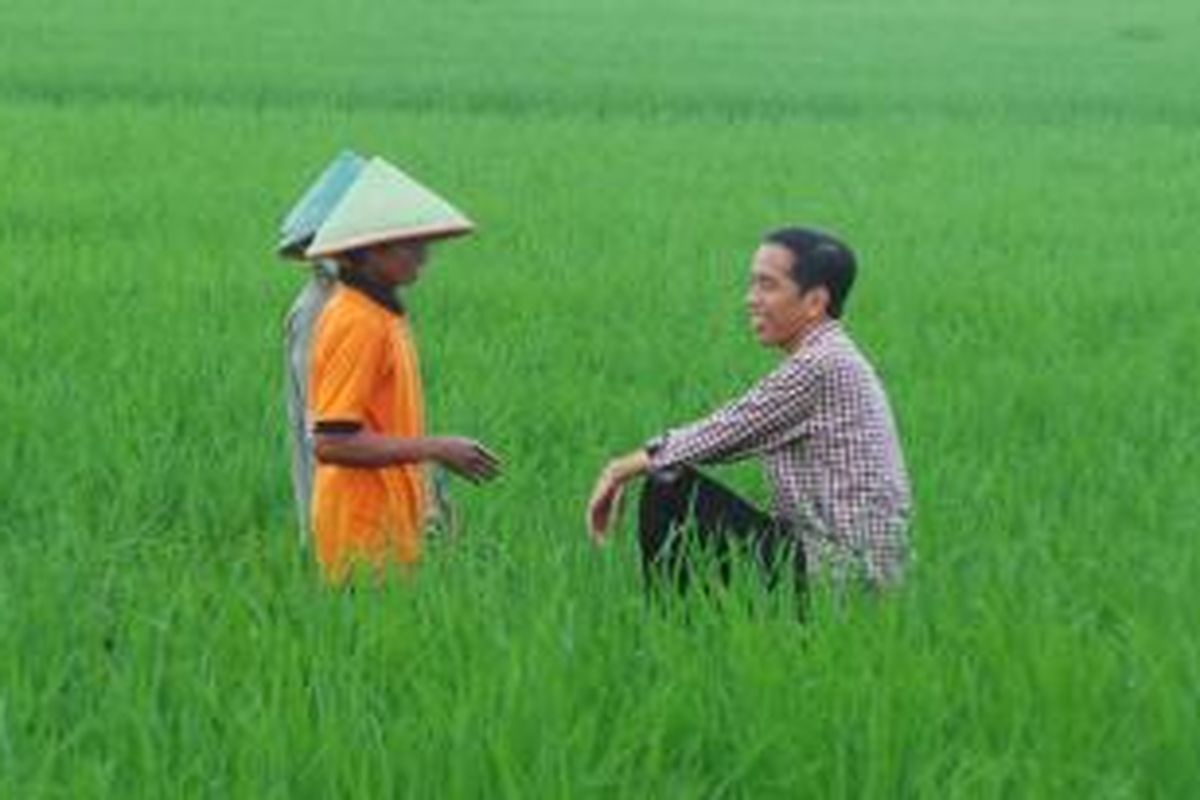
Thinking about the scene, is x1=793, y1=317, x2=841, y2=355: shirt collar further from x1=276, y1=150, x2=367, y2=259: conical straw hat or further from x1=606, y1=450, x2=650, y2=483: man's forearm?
x1=276, y1=150, x2=367, y2=259: conical straw hat

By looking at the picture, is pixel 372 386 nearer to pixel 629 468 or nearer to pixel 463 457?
pixel 463 457

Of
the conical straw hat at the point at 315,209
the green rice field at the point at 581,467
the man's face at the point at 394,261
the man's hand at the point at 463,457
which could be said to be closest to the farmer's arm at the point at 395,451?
the man's hand at the point at 463,457

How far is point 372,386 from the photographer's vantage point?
13.1ft

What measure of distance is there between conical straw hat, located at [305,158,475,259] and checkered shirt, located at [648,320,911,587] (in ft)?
1.81

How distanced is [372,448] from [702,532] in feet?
1.92

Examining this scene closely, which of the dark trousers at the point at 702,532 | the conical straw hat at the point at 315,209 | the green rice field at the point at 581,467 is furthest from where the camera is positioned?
the conical straw hat at the point at 315,209

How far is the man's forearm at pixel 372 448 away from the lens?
3910 millimetres

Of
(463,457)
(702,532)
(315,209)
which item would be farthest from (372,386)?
(702,532)

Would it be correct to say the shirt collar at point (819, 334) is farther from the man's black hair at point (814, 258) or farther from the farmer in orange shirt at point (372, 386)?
the farmer in orange shirt at point (372, 386)

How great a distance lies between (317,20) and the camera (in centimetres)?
2541

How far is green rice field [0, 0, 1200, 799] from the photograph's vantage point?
9.29ft

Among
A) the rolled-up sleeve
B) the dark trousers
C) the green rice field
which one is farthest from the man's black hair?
the green rice field

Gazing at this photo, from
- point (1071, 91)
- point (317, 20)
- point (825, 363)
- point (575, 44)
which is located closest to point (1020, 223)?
point (825, 363)

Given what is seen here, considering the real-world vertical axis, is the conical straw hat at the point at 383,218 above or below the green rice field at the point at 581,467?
above
